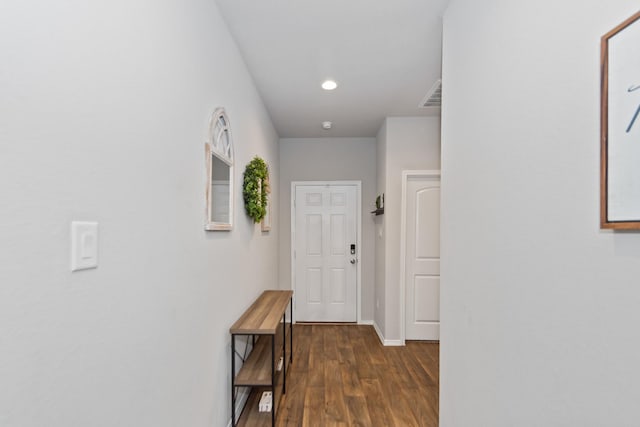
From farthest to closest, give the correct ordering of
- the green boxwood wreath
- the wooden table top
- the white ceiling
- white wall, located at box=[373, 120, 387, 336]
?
1. white wall, located at box=[373, 120, 387, 336]
2. the green boxwood wreath
3. the wooden table top
4. the white ceiling

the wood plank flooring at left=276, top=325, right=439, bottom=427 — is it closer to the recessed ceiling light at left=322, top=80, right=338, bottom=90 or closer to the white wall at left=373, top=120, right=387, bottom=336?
the white wall at left=373, top=120, right=387, bottom=336

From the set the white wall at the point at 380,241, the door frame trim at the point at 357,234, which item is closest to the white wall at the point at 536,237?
the white wall at the point at 380,241

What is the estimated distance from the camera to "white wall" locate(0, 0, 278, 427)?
70cm

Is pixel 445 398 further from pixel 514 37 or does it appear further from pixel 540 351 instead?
pixel 514 37

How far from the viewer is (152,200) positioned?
1230 mm

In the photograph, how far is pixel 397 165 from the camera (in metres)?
3.92

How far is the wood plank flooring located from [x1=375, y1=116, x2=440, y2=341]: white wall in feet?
1.49

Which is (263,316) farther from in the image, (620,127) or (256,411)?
(620,127)

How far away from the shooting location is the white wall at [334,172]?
4746mm

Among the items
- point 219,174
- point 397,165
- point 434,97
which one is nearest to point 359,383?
point 219,174

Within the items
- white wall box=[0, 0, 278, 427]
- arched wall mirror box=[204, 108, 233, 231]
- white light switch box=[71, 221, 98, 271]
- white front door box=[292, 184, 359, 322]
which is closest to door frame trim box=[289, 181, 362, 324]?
white front door box=[292, 184, 359, 322]

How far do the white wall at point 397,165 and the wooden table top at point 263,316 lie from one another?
1307 millimetres

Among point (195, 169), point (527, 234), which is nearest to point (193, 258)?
point (195, 169)

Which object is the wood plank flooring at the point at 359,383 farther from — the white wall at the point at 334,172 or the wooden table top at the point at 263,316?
the white wall at the point at 334,172
